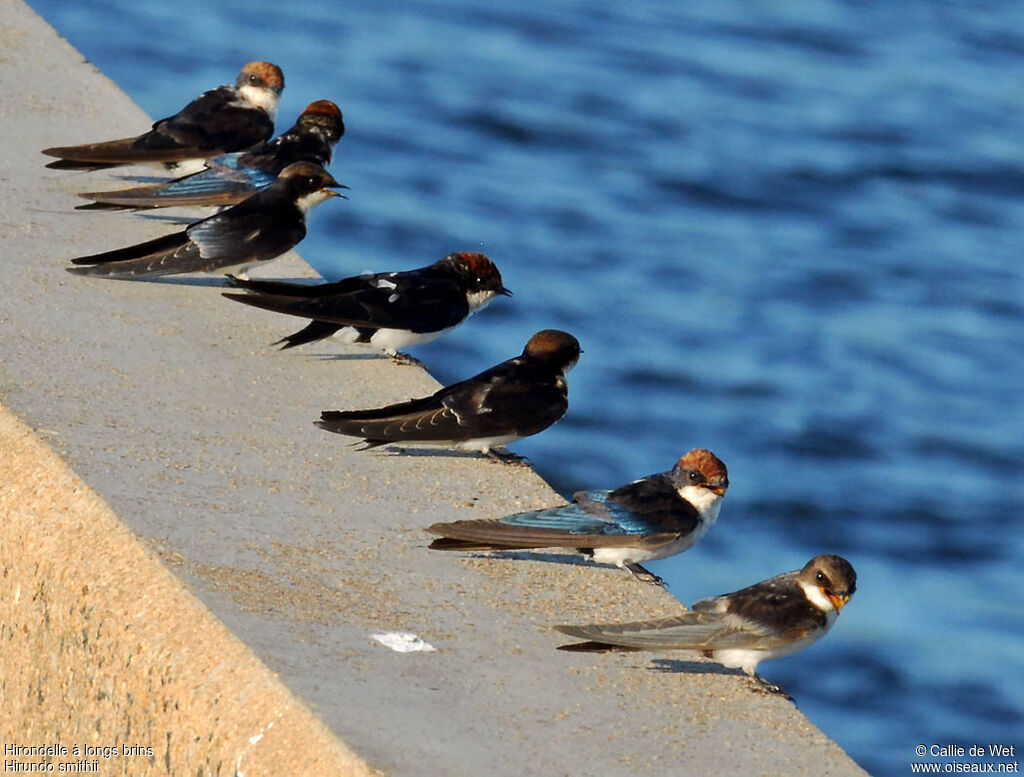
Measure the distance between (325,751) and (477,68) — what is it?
1228cm

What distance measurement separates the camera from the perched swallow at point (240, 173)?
669cm

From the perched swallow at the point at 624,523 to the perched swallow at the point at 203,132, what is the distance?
3.02 metres

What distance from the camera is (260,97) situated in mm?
8305

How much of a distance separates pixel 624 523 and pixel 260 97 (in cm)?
435

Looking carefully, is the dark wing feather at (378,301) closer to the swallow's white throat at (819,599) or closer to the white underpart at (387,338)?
the white underpart at (387,338)

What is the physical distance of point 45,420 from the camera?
15.6 ft

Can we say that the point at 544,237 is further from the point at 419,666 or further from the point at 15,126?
the point at 419,666

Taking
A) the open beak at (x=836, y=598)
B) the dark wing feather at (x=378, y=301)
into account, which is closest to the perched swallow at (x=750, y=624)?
the open beak at (x=836, y=598)

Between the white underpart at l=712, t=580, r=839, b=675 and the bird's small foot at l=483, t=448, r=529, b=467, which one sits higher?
the bird's small foot at l=483, t=448, r=529, b=467

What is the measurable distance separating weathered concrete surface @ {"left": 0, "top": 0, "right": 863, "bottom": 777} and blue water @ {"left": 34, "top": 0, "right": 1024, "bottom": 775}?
18.2 inches
